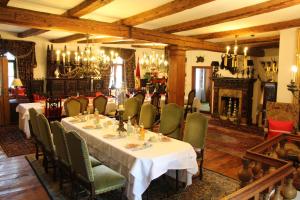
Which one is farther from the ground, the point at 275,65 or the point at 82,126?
the point at 275,65

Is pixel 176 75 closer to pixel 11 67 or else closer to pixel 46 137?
pixel 46 137

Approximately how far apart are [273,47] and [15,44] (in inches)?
322

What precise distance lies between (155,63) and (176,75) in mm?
2207

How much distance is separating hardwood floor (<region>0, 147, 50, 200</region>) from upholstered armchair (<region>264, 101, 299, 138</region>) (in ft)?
14.2

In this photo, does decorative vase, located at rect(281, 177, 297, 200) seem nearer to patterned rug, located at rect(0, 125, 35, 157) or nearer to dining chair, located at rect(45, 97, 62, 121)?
→ patterned rug, located at rect(0, 125, 35, 157)

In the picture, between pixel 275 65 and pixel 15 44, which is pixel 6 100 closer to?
pixel 15 44

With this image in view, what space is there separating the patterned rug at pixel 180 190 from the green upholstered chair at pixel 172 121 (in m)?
0.87

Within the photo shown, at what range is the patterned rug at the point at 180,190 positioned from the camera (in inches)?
136

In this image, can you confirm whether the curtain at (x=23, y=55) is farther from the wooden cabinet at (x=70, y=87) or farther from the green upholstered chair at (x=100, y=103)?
the green upholstered chair at (x=100, y=103)

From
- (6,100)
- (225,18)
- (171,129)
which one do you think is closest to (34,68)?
(6,100)

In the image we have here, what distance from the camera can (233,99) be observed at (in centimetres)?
916

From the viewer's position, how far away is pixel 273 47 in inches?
323

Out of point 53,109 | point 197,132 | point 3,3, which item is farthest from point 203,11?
point 53,109

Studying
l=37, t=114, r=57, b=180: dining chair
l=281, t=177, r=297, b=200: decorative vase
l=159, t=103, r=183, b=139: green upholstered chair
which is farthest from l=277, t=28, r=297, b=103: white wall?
l=37, t=114, r=57, b=180: dining chair
